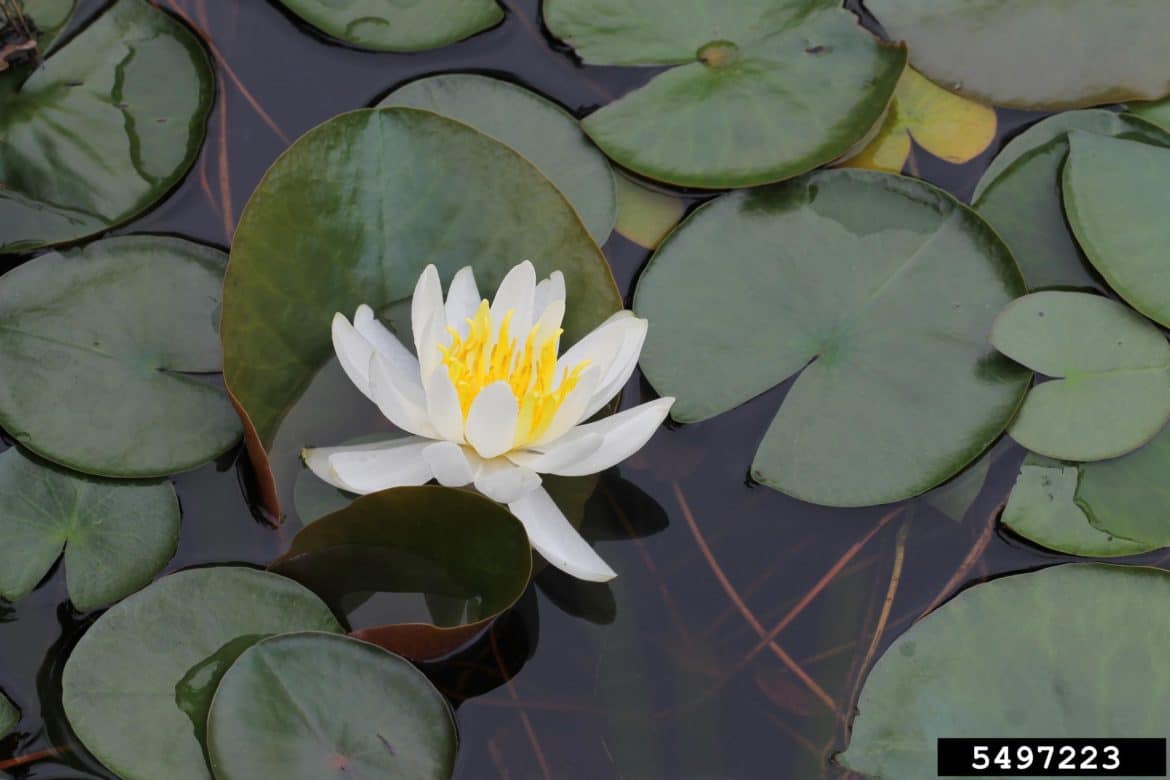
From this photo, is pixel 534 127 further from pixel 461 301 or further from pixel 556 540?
pixel 556 540

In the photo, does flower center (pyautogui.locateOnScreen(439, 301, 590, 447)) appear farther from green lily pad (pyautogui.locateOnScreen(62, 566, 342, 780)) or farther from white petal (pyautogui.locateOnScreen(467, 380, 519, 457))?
green lily pad (pyautogui.locateOnScreen(62, 566, 342, 780))

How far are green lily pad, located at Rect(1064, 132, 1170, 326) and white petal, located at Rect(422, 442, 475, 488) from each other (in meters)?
1.65

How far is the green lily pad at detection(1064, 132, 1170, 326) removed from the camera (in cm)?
238

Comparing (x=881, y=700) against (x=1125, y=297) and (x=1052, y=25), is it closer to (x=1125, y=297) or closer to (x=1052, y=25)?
(x=1125, y=297)

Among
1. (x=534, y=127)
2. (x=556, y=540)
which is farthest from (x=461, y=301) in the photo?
(x=534, y=127)

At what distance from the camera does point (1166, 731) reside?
2.02m

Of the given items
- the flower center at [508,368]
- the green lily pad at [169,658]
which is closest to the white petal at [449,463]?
the flower center at [508,368]

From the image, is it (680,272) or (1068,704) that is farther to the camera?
(680,272)

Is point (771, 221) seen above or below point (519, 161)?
below

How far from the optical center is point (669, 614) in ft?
7.23

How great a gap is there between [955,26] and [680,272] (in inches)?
43.0

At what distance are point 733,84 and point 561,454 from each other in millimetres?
1213

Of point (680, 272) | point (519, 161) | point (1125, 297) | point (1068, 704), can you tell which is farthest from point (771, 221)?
point (1068, 704)

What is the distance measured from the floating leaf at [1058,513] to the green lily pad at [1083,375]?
0.15ft
